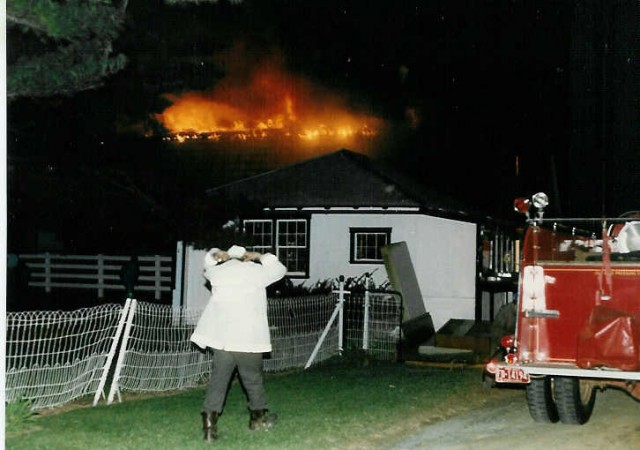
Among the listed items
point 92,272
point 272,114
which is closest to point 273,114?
point 272,114

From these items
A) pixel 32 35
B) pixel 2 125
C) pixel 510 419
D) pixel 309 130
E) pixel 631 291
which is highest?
pixel 309 130

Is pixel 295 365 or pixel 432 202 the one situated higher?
pixel 432 202

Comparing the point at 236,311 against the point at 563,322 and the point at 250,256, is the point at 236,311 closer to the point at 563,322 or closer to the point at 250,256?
the point at 250,256

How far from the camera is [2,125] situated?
17.1ft

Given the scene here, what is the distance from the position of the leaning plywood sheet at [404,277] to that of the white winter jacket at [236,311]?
7.91 metres

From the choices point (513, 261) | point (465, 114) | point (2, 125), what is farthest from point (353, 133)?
point (2, 125)

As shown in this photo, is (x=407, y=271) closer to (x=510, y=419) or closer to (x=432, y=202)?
(x=432, y=202)

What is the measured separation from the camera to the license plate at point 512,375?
7488 millimetres

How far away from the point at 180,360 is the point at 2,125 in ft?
17.8

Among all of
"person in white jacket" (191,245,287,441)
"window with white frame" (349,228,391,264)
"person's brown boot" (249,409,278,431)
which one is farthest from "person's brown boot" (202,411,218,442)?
"window with white frame" (349,228,391,264)

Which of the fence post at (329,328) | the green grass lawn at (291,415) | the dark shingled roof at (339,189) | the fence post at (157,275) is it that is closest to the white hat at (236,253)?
the green grass lawn at (291,415)

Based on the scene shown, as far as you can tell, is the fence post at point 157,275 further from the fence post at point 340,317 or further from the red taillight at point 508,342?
the red taillight at point 508,342

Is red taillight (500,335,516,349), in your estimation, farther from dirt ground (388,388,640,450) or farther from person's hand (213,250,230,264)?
person's hand (213,250,230,264)

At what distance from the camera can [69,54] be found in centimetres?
947
